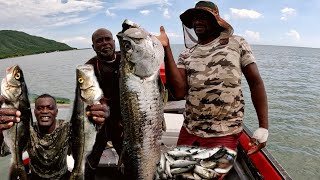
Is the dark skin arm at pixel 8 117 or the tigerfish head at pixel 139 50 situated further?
the dark skin arm at pixel 8 117

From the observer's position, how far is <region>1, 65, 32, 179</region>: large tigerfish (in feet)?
10.7

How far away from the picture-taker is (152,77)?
Result: 2.95m

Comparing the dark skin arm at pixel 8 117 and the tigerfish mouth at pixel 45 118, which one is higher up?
the dark skin arm at pixel 8 117

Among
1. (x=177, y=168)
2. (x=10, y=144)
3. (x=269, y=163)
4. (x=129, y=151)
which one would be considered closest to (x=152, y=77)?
(x=129, y=151)

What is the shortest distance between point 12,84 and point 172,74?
1.58 metres

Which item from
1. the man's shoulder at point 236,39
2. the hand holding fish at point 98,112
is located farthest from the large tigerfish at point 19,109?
the man's shoulder at point 236,39

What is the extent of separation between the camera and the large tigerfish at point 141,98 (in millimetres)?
2850

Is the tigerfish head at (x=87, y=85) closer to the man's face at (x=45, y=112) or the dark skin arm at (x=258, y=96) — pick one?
the man's face at (x=45, y=112)

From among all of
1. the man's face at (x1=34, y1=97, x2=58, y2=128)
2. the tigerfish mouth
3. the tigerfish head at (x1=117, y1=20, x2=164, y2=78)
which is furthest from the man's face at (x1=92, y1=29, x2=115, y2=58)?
the tigerfish head at (x1=117, y1=20, x2=164, y2=78)

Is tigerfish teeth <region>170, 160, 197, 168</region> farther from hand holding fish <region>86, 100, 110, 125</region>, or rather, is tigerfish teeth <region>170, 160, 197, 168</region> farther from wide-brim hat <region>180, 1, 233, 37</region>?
wide-brim hat <region>180, 1, 233, 37</region>

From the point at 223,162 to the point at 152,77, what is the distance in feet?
4.10

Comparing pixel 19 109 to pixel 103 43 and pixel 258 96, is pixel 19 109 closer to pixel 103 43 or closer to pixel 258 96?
pixel 103 43

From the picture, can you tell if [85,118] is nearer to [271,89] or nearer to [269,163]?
[269,163]

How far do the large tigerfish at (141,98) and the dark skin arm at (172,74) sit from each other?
16 cm
